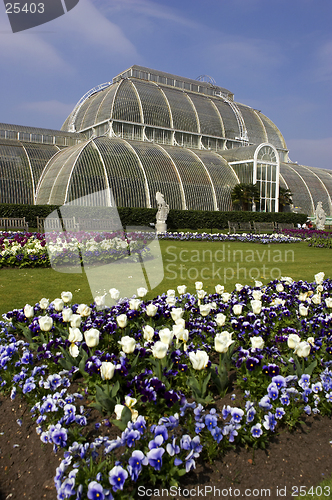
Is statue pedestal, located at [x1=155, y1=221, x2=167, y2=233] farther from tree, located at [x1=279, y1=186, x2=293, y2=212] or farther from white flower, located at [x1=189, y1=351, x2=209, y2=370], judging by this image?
white flower, located at [x1=189, y1=351, x2=209, y2=370]

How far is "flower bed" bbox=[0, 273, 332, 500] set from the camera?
2.54m

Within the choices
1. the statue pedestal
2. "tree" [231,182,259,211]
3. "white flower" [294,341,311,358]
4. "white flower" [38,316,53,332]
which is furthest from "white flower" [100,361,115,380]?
"tree" [231,182,259,211]

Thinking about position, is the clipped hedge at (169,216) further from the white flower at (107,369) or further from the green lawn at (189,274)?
the white flower at (107,369)

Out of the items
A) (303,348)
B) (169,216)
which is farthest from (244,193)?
(303,348)

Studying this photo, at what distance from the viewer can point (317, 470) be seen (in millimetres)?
2818

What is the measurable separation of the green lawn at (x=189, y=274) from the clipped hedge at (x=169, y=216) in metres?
9.99

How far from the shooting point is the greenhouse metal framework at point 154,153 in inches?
1037

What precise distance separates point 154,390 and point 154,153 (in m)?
28.3

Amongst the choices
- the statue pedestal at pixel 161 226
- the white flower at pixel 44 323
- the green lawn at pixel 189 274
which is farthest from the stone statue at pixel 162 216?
the white flower at pixel 44 323

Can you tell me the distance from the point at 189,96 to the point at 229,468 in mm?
44116

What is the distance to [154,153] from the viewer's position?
29.8 meters

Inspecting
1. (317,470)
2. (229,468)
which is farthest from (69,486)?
(317,470)

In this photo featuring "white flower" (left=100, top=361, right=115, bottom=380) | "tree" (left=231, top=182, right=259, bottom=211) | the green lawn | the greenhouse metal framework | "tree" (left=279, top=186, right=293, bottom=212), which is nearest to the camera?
"white flower" (left=100, top=361, right=115, bottom=380)

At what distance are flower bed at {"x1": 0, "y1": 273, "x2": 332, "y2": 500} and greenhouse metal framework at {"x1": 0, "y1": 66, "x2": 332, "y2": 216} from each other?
21955 millimetres
